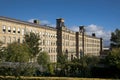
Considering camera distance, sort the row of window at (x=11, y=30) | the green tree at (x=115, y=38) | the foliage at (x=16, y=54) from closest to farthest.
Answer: the foliage at (x=16, y=54) < the row of window at (x=11, y=30) < the green tree at (x=115, y=38)

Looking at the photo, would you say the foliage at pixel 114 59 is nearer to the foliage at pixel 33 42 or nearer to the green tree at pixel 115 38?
the foliage at pixel 33 42

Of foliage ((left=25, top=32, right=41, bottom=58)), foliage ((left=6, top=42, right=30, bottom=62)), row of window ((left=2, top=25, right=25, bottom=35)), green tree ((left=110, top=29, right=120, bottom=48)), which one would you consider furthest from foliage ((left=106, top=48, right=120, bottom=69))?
green tree ((left=110, top=29, right=120, bottom=48))

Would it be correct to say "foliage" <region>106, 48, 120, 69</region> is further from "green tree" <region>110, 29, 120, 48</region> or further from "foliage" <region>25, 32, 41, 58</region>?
"green tree" <region>110, 29, 120, 48</region>

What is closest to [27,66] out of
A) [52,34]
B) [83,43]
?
[52,34]

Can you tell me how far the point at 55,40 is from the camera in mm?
94000

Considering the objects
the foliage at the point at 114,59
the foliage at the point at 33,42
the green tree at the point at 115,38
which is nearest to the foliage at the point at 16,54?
the foliage at the point at 33,42

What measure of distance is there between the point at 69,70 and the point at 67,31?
46.3m

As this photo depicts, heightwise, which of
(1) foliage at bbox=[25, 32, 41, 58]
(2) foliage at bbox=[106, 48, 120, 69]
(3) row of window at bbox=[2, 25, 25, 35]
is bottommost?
(2) foliage at bbox=[106, 48, 120, 69]

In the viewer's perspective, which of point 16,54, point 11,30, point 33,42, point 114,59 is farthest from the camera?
point 11,30

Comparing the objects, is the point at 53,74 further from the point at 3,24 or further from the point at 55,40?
the point at 55,40

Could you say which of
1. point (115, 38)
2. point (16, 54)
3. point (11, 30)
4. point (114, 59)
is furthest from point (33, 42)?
point (115, 38)

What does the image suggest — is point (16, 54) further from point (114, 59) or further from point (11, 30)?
point (114, 59)

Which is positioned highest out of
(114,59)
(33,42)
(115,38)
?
(115,38)

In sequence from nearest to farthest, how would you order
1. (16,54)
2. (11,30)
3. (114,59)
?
(114,59)
(16,54)
(11,30)
